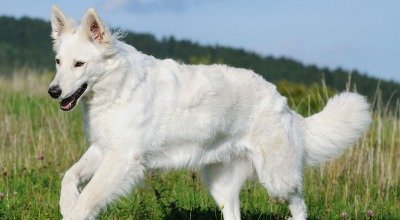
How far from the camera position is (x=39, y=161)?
8.89 m

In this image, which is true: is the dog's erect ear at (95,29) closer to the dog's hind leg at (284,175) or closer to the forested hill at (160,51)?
the dog's hind leg at (284,175)

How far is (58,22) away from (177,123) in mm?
1225

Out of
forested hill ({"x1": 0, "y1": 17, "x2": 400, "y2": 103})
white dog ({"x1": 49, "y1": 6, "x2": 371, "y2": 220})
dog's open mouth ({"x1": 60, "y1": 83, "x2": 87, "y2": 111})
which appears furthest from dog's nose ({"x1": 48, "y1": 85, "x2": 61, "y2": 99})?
forested hill ({"x1": 0, "y1": 17, "x2": 400, "y2": 103})

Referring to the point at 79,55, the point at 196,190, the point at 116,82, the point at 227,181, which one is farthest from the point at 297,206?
the point at 79,55

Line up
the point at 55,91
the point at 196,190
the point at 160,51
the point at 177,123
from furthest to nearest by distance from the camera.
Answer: the point at 160,51 → the point at 196,190 → the point at 177,123 → the point at 55,91

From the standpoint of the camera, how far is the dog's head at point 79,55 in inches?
201

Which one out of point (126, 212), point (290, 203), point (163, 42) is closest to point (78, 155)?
point (126, 212)

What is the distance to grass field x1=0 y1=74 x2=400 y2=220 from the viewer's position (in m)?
6.50

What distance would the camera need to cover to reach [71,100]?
5188 mm

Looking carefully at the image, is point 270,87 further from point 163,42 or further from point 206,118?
point 163,42

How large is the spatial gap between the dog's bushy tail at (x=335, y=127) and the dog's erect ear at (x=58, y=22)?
7.79 feet

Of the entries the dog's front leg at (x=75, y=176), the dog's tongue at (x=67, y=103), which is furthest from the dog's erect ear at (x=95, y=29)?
the dog's front leg at (x=75, y=176)

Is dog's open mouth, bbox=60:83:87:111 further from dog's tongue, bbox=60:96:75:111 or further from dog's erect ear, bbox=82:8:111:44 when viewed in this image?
dog's erect ear, bbox=82:8:111:44

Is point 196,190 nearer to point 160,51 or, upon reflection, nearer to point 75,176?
point 75,176
